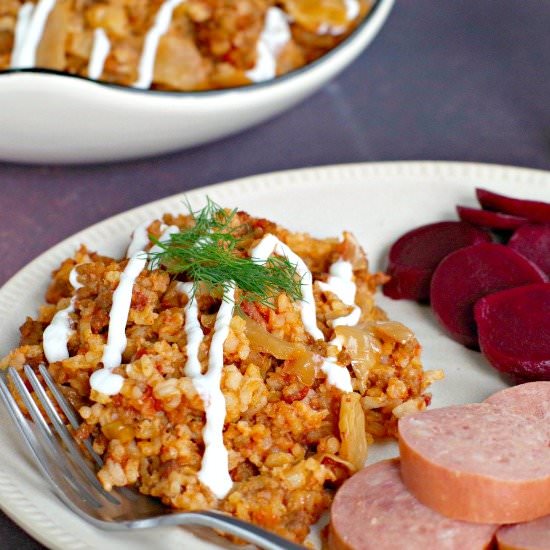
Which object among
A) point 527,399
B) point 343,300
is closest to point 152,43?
point 343,300

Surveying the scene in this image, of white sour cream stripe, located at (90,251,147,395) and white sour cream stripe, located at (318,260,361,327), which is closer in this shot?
white sour cream stripe, located at (90,251,147,395)

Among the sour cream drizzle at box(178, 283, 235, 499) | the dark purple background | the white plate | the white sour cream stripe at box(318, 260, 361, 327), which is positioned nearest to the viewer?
the sour cream drizzle at box(178, 283, 235, 499)

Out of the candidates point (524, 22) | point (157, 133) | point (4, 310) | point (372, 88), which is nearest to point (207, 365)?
point (4, 310)

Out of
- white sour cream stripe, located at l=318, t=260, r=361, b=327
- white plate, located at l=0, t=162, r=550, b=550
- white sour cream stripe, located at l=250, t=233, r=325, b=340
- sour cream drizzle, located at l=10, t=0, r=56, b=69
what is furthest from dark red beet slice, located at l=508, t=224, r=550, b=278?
sour cream drizzle, located at l=10, t=0, r=56, b=69

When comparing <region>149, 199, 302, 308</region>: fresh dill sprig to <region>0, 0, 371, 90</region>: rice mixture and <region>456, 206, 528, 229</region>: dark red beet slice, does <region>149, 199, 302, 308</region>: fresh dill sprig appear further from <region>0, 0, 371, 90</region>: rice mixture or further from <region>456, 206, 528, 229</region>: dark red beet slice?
<region>0, 0, 371, 90</region>: rice mixture

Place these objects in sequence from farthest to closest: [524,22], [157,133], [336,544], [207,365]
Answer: [524,22], [157,133], [207,365], [336,544]

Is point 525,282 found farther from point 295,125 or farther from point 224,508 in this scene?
point 295,125
